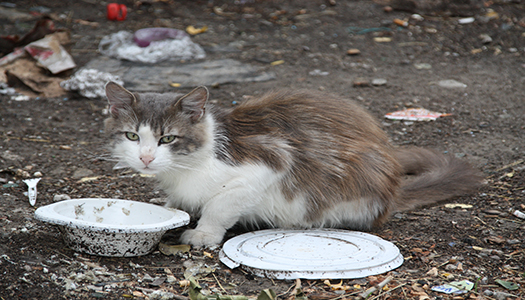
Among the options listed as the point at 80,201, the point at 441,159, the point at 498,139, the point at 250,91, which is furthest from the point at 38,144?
the point at 498,139

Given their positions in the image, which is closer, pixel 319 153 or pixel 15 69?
pixel 319 153

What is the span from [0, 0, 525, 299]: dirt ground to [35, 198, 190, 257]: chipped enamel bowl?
8 cm

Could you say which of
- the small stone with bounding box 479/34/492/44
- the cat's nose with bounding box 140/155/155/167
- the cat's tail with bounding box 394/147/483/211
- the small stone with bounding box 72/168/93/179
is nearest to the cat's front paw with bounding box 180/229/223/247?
the cat's nose with bounding box 140/155/155/167

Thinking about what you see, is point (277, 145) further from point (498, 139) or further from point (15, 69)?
point (15, 69)

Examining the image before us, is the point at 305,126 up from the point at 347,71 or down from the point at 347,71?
up

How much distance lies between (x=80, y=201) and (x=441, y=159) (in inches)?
Answer: 98.6

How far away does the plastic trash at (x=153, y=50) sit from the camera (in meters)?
6.64

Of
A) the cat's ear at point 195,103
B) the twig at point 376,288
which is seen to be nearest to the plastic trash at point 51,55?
the cat's ear at point 195,103

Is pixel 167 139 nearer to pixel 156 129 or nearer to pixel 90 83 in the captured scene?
pixel 156 129

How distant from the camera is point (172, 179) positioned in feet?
10.3

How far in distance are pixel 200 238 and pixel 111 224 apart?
0.51m

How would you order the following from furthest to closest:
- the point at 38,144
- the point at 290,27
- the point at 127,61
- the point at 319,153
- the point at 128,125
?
the point at 290,27
the point at 127,61
the point at 38,144
the point at 319,153
the point at 128,125

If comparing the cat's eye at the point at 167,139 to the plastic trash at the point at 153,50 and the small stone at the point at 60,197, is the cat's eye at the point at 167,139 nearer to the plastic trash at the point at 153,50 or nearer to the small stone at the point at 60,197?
the small stone at the point at 60,197

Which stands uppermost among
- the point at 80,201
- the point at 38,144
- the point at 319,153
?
the point at 319,153
